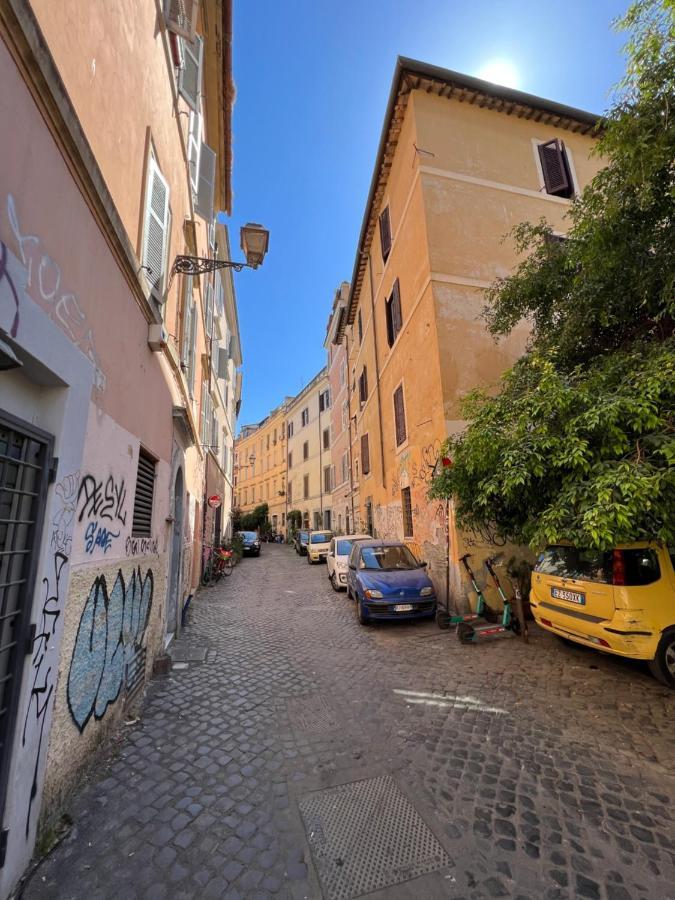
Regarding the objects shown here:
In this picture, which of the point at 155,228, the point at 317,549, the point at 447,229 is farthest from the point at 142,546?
the point at 317,549

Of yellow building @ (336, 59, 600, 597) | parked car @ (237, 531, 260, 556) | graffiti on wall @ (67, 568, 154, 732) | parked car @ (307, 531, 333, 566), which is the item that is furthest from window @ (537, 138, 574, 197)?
parked car @ (237, 531, 260, 556)

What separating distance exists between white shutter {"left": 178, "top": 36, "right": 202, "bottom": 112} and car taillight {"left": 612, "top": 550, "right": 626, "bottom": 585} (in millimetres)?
9033

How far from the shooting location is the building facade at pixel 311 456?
85.6 feet

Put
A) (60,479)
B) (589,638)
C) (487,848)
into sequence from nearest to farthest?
1. (487,848)
2. (60,479)
3. (589,638)

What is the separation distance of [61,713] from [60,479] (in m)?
1.61

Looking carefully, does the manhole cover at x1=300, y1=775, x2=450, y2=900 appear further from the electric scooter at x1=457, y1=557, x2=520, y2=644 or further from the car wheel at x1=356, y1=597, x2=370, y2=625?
the car wheel at x1=356, y1=597, x2=370, y2=625

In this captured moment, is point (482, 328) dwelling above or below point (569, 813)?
above

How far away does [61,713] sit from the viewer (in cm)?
263

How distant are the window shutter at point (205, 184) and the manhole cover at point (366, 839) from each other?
29.2 ft

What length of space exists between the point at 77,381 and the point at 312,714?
380cm

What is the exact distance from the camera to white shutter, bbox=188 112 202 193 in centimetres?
686

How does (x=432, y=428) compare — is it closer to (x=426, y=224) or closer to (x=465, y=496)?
(x=465, y=496)

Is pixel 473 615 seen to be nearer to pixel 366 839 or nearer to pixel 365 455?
pixel 366 839

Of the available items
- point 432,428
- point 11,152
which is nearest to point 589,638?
point 432,428
